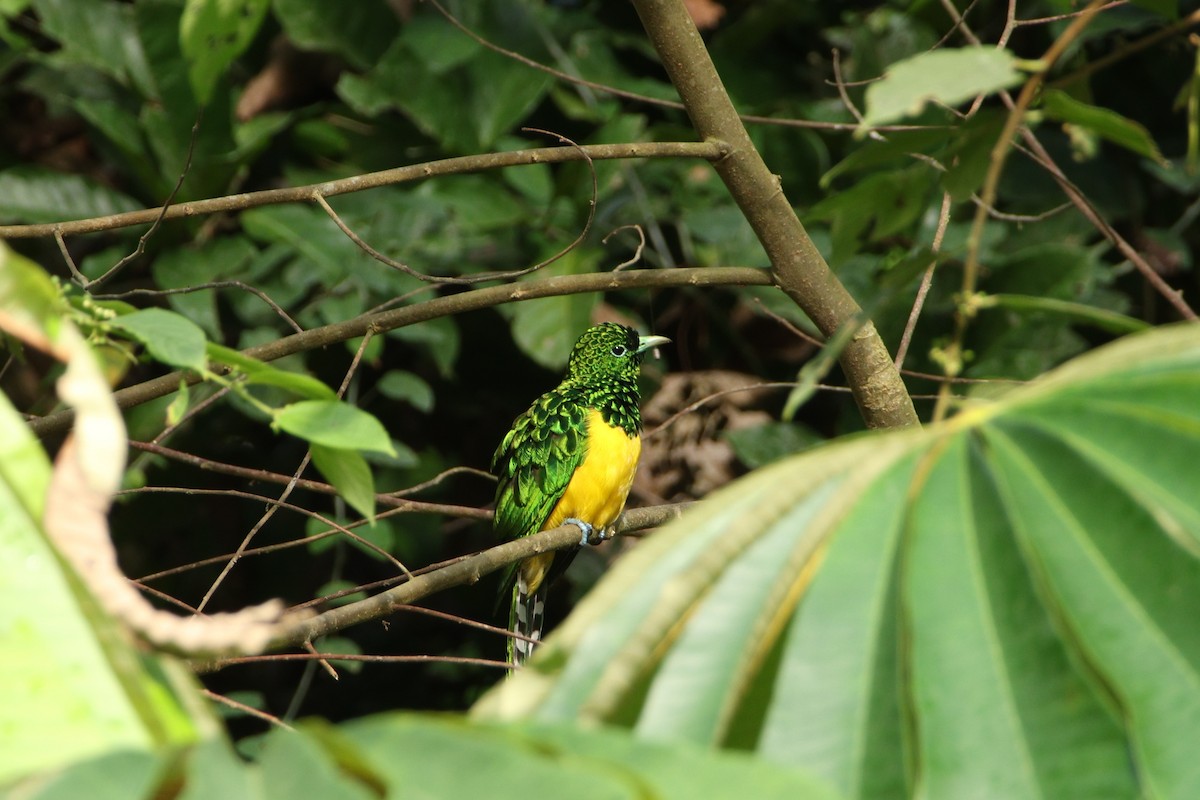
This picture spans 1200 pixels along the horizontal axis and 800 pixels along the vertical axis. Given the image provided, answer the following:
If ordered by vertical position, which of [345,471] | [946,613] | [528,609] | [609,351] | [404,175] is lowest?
[528,609]

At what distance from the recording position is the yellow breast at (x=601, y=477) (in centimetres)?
324

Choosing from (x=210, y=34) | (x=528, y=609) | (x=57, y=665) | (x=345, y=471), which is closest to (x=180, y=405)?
(x=345, y=471)

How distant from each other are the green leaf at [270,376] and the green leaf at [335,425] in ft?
0.05

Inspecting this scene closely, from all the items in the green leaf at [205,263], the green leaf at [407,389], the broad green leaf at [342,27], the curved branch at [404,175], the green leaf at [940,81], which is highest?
the broad green leaf at [342,27]

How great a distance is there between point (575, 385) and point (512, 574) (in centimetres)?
60

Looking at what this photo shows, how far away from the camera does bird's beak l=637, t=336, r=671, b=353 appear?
130 inches

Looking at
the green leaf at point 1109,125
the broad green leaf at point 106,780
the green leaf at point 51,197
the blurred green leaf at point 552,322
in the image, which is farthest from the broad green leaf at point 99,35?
the broad green leaf at point 106,780

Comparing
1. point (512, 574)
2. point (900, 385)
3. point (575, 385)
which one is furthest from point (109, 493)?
point (575, 385)

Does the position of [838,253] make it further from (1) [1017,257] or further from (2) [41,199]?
(2) [41,199]

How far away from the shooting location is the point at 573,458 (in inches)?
129

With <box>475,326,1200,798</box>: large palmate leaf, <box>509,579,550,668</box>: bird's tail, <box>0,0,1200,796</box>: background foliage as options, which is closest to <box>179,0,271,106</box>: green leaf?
<box>475,326,1200,798</box>: large palmate leaf

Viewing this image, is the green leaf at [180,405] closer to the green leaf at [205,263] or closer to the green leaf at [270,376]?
the green leaf at [270,376]

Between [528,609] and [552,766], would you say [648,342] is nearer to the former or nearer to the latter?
[528,609]

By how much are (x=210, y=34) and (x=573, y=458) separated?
7.21ft
